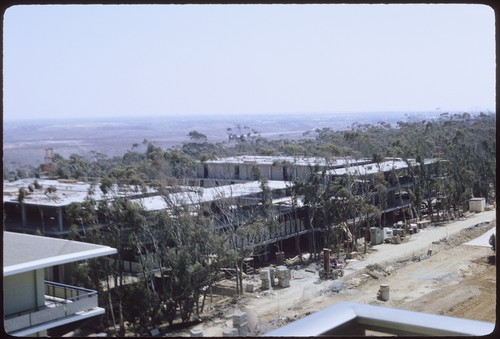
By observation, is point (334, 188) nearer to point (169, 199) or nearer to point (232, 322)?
point (169, 199)

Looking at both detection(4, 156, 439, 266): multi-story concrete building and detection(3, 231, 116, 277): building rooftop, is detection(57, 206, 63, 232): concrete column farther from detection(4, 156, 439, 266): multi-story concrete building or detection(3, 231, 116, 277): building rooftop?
detection(3, 231, 116, 277): building rooftop

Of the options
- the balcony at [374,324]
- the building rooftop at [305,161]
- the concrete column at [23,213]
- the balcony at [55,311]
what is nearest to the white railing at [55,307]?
the balcony at [55,311]

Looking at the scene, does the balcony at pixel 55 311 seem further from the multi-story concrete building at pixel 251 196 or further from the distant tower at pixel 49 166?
the distant tower at pixel 49 166

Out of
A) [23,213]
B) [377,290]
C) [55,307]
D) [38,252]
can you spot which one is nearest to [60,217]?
[23,213]

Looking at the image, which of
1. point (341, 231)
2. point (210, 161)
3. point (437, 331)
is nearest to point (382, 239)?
point (341, 231)

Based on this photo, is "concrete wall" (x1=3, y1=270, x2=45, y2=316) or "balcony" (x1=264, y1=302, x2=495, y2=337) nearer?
"balcony" (x1=264, y1=302, x2=495, y2=337)

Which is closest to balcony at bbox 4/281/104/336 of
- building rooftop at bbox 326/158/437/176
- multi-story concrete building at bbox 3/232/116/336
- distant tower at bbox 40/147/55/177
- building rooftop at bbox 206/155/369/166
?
multi-story concrete building at bbox 3/232/116/336
